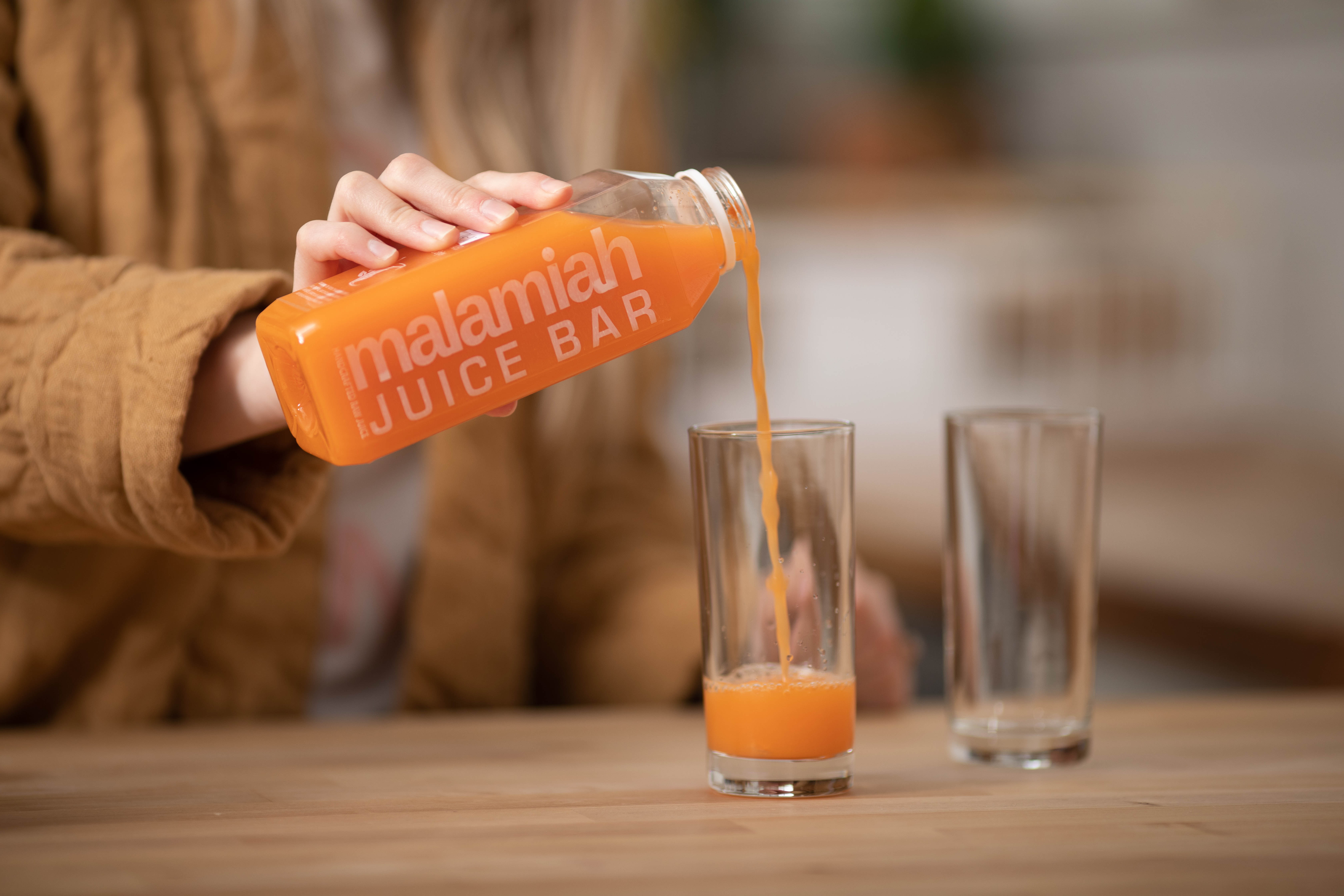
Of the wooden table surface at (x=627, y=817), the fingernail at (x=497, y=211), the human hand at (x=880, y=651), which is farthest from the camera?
the human hand at (x=880, y=651)

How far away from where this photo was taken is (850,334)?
3621mm

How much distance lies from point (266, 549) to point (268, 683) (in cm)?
27

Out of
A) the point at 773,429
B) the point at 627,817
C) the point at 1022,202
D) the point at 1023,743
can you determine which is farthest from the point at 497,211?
the point at 1022,202

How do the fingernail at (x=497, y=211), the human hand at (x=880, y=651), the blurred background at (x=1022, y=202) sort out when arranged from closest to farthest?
the fingernail at (x=497, y=211) < the human hand at (x=880, y=651) < the blurred background at (x=1022, y=202)

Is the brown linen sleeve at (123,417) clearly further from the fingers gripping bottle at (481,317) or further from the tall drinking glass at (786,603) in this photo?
the tall drinking glass at (786,603)

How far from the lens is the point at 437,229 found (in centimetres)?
57

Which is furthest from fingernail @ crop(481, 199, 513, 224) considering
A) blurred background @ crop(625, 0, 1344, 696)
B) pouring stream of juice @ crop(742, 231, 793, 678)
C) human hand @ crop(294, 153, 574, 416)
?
blurred background @ crop(625, 0, 1344, 696)

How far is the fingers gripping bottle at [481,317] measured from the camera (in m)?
0.55

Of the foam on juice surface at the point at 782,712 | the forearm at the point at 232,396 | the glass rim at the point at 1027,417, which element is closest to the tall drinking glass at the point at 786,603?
the foam on juice surface at the point at 782,712

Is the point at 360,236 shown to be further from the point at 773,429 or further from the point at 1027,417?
the point at 1027,417

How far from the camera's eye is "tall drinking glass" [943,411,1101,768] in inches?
26.1

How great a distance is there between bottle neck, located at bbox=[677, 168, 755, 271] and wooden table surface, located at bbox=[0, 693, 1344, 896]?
0.87ft

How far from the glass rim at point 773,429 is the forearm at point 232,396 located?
220 millimetres

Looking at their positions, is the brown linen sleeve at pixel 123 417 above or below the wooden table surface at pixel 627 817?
above
